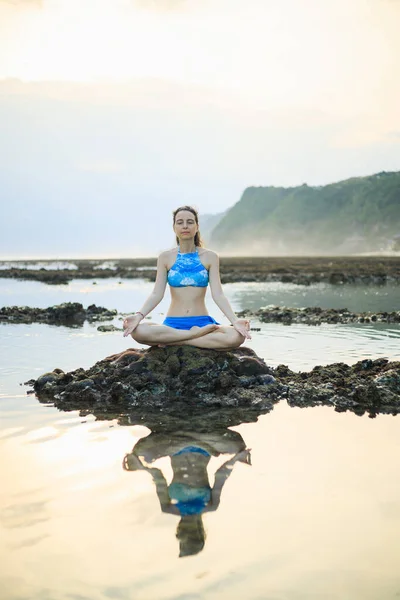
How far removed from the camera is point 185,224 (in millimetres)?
9812

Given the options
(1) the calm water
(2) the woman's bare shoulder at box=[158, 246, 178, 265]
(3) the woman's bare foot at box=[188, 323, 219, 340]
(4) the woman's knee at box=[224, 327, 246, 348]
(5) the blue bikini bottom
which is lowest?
(1) the calm water

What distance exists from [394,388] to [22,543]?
6011 millimetres

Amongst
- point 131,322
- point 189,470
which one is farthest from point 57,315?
point 189,470

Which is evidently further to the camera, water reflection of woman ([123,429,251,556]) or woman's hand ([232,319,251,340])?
woman's hand ([232,319,251,340])

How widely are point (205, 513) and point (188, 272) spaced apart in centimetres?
513

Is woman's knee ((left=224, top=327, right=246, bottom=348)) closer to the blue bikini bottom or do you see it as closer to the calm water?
the blue bikini bottom

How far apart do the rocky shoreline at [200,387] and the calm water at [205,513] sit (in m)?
0.49

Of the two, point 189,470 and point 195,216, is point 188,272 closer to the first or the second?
point 195,216

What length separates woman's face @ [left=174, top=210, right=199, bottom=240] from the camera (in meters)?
9.82

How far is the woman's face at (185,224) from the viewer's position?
9.82m

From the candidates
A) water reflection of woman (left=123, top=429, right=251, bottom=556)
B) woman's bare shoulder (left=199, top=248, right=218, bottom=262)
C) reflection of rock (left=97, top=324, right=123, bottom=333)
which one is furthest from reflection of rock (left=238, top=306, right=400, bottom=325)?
water reflection of woman (left=123, top=429, right=251, bottom=556)

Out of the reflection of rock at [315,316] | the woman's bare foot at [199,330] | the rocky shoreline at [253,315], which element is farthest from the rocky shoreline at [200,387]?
the rocky shoreline at [253,315]

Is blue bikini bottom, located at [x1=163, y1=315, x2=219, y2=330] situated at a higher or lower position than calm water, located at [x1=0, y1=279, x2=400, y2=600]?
higher

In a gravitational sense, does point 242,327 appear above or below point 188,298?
below
